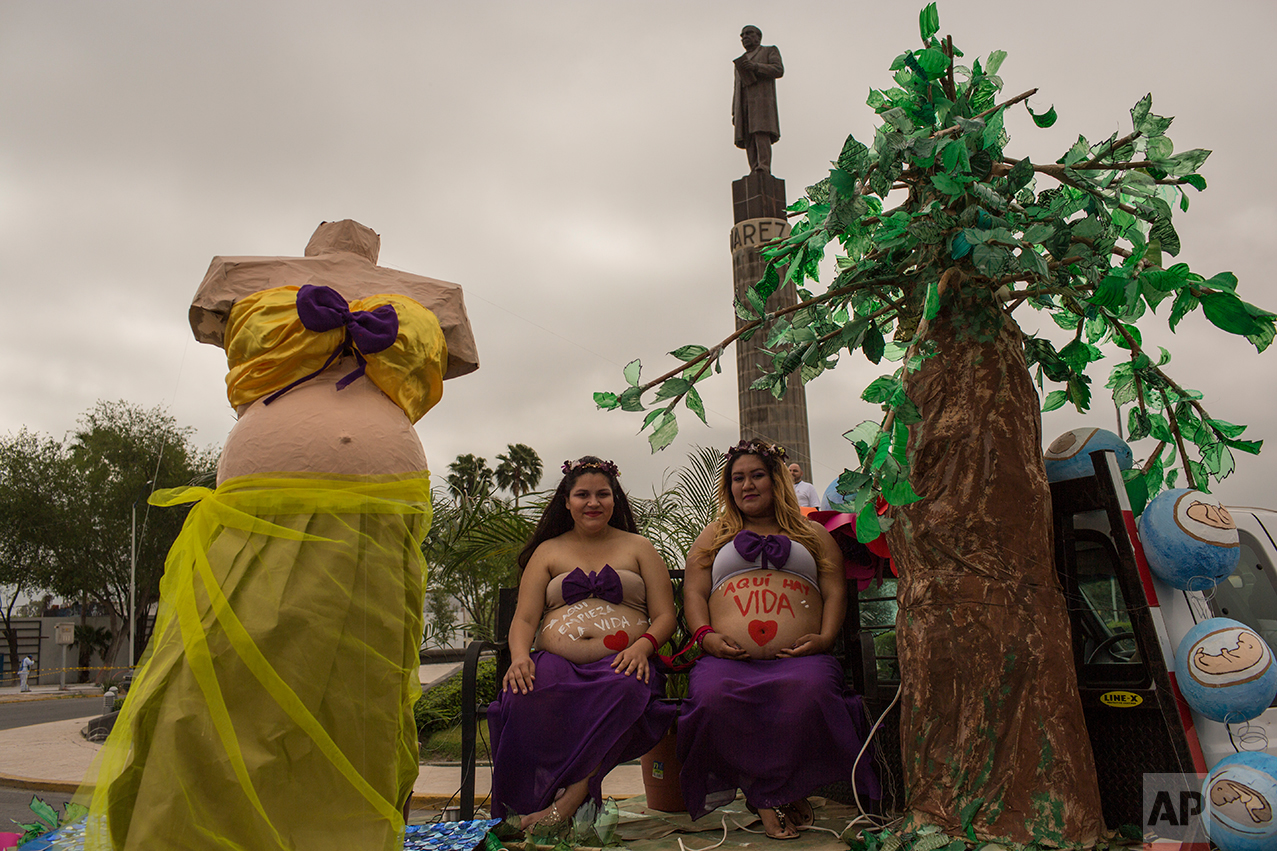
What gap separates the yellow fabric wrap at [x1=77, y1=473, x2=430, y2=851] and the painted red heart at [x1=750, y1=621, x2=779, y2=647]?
4.45ft

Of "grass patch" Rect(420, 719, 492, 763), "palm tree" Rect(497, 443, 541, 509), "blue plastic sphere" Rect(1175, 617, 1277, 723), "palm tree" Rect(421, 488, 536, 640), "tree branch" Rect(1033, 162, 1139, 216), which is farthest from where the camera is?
"palm tree" Rect(497, 443, 541, 509)

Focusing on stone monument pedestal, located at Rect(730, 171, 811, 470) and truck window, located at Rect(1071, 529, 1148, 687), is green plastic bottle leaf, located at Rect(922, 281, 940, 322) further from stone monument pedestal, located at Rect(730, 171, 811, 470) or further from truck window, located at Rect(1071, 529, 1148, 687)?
stone monument pedestal, located at Rect(730, 171, 811, 470)

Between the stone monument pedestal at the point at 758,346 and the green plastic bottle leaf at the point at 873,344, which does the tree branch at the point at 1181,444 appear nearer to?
the green plastic bottle leaf at the point at 873,344

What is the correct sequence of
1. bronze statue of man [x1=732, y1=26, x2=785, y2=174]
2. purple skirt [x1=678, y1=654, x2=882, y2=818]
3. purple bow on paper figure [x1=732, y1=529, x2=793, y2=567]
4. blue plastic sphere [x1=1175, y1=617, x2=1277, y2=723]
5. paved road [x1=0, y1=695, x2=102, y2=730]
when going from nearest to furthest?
blue plastic sphere [x1=1175, y1=617, x2=1277, y2=723] → purple skirt [x1=678, y1=654, x2=882, y2=818] → purple bow on paper figure [x1=732, y1=529, x2=793, y2=567] → bronze statue of man [x1=732, y1=26, x2=785, y2=174] → paved road [x1=0, y1=695, x2=102, y2=730]

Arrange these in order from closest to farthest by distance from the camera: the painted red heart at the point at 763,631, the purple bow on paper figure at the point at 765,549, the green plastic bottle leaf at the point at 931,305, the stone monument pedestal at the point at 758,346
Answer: the green plastic bottle leaf at the point at 931,305
the painted red heart at the point at 763,631
the purple bow on paper figure at the point at 765,549
the stone monument pedestal at the point at 758,346

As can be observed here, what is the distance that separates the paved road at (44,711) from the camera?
1433 centimetres

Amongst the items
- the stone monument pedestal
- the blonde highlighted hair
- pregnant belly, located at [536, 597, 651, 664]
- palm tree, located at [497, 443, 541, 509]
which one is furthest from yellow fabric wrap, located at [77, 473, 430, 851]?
palm tree, located at [497, 443, 541, 509]

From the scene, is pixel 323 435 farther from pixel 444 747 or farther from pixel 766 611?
pixel 444 747

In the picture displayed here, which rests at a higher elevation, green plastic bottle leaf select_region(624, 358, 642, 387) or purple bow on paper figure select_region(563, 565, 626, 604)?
green plastic bottle leaf select_region(624, 358, 642, 387)

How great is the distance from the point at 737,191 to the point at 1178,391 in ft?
29.9

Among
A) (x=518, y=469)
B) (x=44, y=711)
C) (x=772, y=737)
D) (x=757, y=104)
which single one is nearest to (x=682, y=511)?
(x=772, y=737)

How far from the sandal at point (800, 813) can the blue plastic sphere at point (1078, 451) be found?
1.46 m

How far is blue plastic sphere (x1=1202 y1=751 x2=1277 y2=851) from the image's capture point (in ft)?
6.85

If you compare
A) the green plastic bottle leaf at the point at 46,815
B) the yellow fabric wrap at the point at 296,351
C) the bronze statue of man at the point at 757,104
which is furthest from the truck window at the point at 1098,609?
the bronze statue of man at the point at 757,104
